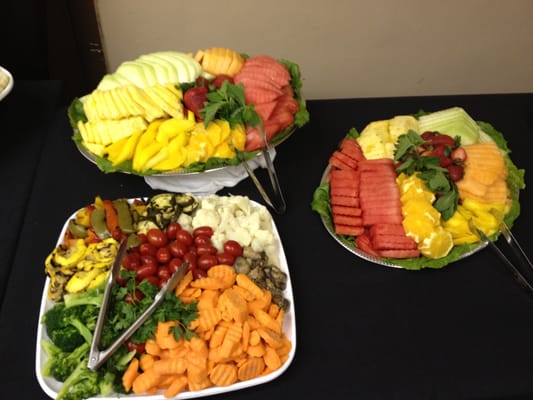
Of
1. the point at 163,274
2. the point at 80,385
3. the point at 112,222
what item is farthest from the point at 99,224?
the point at 80,385

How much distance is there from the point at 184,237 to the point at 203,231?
0.07 metres

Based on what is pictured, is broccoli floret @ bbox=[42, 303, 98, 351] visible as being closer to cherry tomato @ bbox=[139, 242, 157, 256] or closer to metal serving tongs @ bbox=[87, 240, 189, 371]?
metal serving tongs @ bbox=[87, 240, 189, 371]

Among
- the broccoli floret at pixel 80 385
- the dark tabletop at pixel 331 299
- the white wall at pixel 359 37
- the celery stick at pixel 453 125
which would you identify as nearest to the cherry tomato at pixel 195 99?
the dark tabletop at pixel 331 299

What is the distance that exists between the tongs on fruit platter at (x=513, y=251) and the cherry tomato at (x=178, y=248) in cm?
100

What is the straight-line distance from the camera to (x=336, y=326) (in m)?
1.47

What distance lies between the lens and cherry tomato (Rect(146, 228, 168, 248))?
4.94 ft

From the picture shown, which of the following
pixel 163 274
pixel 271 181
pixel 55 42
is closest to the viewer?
pixel 163 274

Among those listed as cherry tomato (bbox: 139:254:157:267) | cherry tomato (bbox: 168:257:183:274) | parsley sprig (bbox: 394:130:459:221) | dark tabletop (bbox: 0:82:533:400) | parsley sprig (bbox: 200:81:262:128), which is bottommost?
dark tabletop (bbox: 0:82:533:400)

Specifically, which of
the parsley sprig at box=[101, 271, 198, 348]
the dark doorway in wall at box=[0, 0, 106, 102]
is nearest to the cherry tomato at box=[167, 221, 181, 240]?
the parsley sprig at box=[101, 271, 198, 348]

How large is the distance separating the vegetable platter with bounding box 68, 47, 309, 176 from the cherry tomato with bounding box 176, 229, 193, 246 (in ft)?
1.06

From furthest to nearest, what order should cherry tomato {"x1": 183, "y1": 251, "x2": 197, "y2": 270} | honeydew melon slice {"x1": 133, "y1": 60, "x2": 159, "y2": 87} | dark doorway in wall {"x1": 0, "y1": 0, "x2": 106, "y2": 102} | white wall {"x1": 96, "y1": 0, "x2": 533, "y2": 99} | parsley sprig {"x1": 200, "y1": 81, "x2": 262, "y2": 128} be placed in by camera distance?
white wall {"x1": 96, "y1": 0, "x2": 533, "y2": 99}
dark doorway in wall {"x1": 0, "y1": 0, "x2": 106, "y2": 102}
honeydew melon slice {"x1": 133, "y1": 60, "x2": 159, "y2": 87}
parsley sprig {"x1": 200, "y1": 81, "x2": 262, "y2": 128}
cherry tomato {"x1": 183, "y1": 251, "x2": 197, "y2": 270}

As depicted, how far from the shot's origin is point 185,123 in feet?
5.89

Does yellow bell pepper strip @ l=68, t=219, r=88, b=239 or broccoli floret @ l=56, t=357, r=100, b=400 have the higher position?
yellow bell pepper strip @ l=68, t=219, r=88, b=239

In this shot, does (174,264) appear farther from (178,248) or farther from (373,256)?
(373,256)
